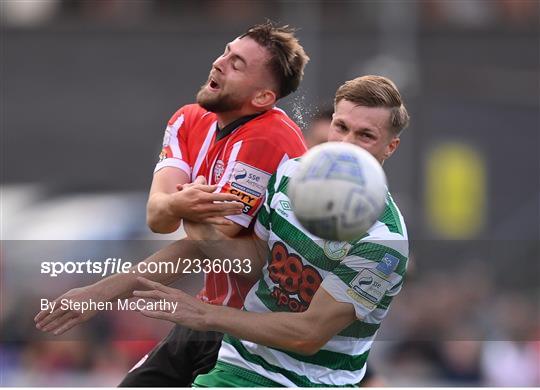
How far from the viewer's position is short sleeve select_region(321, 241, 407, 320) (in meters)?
6.13

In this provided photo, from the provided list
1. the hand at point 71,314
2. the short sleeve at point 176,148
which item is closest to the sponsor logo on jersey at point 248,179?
the short sleeve at point 176,148

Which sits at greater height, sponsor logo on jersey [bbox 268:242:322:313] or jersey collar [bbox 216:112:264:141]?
jersey collar [bbox 216:112:264:141]

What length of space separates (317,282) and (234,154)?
0.77m

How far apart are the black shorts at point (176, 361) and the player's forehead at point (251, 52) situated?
1593 mm

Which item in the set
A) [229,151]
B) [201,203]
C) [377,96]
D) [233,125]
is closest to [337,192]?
[201,203]

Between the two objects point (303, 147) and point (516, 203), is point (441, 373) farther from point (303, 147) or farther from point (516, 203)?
point (516, 203)

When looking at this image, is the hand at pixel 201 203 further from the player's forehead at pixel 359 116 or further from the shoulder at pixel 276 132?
the player's forehead at pixel 359 116

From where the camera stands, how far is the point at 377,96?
6367 millimetres

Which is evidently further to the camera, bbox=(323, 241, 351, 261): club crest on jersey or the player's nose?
the player's nose

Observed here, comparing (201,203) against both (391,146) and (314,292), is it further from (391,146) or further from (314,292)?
(391,146)

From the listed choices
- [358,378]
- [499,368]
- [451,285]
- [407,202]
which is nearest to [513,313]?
[451,285]

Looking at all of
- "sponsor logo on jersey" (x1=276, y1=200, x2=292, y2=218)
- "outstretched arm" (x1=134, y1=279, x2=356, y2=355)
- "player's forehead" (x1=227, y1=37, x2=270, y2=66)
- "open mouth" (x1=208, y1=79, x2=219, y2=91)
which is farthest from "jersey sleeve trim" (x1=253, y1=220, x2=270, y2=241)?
"player's forehead" (x1=227, y1=37, x2=270, y2=66)

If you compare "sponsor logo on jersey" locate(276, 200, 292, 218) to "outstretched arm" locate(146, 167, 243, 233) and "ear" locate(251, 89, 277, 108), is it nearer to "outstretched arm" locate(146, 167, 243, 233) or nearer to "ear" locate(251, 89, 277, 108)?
"outstretched arm" locate(146, 167, 243, 233)

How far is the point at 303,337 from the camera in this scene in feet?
20.0
